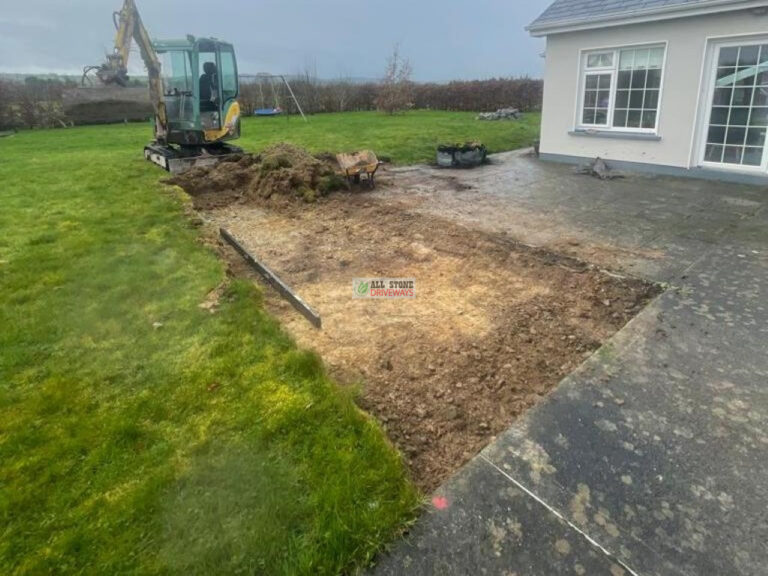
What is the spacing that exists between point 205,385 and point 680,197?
24.0ft

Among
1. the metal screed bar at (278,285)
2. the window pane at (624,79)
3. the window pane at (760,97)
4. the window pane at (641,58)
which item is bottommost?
the metal screed bar at (278,285)

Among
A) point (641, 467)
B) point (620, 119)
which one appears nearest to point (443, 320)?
point (641, 467)

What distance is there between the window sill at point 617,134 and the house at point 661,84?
0.02 metres

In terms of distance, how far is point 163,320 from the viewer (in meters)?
3.72

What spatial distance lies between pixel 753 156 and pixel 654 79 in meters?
2.16

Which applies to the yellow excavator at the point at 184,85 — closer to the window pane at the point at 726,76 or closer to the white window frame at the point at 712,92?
the white window frame at the point at 712,92

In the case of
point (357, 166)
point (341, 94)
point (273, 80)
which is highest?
point (273, 80)

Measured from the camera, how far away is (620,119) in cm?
926

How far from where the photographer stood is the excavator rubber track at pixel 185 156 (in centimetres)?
938

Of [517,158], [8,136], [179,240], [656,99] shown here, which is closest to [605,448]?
[179,240]

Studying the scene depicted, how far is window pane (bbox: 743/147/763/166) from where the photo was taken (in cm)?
773

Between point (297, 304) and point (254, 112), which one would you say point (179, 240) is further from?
point (254, 112)

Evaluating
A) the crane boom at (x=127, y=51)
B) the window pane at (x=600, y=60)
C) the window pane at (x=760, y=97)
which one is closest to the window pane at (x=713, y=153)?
the window pane at (x=760, y=97)

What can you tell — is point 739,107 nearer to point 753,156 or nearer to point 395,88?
point 753,156
